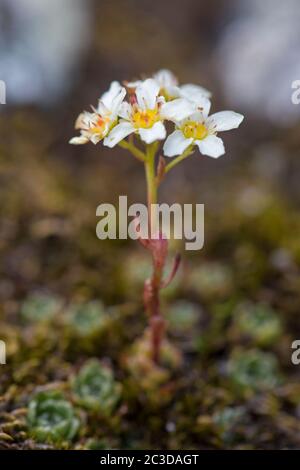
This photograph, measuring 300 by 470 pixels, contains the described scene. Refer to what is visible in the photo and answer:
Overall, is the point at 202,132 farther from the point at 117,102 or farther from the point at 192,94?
the point at 117,102

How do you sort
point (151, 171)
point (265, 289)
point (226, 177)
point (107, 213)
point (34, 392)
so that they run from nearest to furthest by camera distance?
point (151, 171) < point (34, 392) < point (265, 289) < point (107, 213) < point (226, 177)

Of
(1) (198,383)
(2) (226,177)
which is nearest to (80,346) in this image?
(1) (198,383)

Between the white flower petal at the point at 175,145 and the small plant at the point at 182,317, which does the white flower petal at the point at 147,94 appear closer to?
the white flower petal at the point at 175,145

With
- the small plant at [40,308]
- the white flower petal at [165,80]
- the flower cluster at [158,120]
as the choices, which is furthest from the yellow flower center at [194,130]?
the small plant at [40,308]

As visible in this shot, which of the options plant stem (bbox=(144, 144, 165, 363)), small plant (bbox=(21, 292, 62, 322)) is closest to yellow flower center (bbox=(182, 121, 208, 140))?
plant stem (bbox=(144, 144, 165, 363))

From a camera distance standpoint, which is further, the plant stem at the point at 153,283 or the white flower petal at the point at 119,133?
the plant stem at the point at 153,283

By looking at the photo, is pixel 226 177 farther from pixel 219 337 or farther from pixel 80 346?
pixel 80 346

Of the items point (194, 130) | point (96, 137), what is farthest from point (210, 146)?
point (96, 137)

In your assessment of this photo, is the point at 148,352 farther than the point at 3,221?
No
